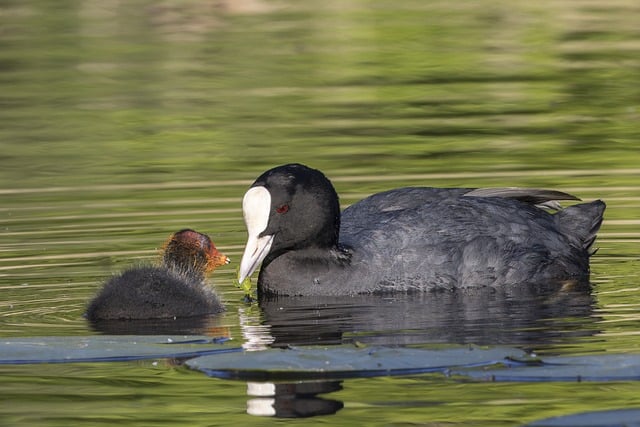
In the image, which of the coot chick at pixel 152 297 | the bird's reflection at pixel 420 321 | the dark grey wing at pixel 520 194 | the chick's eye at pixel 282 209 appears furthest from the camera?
the dark grey wing at pixel 520 194

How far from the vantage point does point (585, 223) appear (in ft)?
37.1

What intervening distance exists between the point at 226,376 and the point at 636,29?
74.2ft

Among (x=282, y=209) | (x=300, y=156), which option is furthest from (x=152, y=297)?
(x=300, y=156)

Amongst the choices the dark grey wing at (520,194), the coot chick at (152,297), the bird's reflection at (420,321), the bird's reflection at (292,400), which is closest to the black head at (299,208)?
the bird's reflection at (420,321)

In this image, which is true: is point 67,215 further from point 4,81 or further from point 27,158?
point 4,81

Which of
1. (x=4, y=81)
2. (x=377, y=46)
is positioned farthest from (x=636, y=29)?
(x=4, y=81)

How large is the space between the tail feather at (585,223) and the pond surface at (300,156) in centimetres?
25

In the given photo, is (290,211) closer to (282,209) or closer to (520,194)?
(282,209)

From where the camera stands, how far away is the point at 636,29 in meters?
29.0

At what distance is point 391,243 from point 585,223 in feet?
5.35

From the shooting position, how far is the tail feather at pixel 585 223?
11.3 m

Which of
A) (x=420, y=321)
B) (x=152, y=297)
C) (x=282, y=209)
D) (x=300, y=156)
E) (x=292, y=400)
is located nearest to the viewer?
(x=292, y=400)

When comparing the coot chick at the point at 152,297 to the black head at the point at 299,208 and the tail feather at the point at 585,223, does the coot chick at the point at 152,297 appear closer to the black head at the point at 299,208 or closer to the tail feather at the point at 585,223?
the black head at the point at 299,208

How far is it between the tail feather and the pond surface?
9.7 inches
